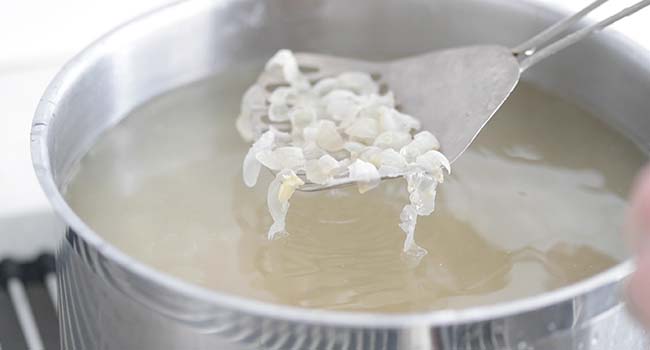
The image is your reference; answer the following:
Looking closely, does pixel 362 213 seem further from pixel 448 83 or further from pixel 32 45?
pixel 32 45

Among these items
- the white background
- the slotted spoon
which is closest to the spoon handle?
the slotted spoon

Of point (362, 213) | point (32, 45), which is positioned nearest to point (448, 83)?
point (362, 213)

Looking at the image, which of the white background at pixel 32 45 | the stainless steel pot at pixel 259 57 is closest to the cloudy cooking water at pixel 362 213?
the stainless steel pot at pixel 259 57

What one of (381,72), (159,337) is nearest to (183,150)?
(381,72)

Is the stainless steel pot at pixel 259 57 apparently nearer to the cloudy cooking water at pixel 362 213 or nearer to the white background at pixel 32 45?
the cloudy cooking water at pixel 362 213

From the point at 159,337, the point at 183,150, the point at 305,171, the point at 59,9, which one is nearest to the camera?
the point at 159,337

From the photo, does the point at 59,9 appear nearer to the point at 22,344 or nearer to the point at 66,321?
the point at 22,344

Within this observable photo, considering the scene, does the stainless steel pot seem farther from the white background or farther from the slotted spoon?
the white background
